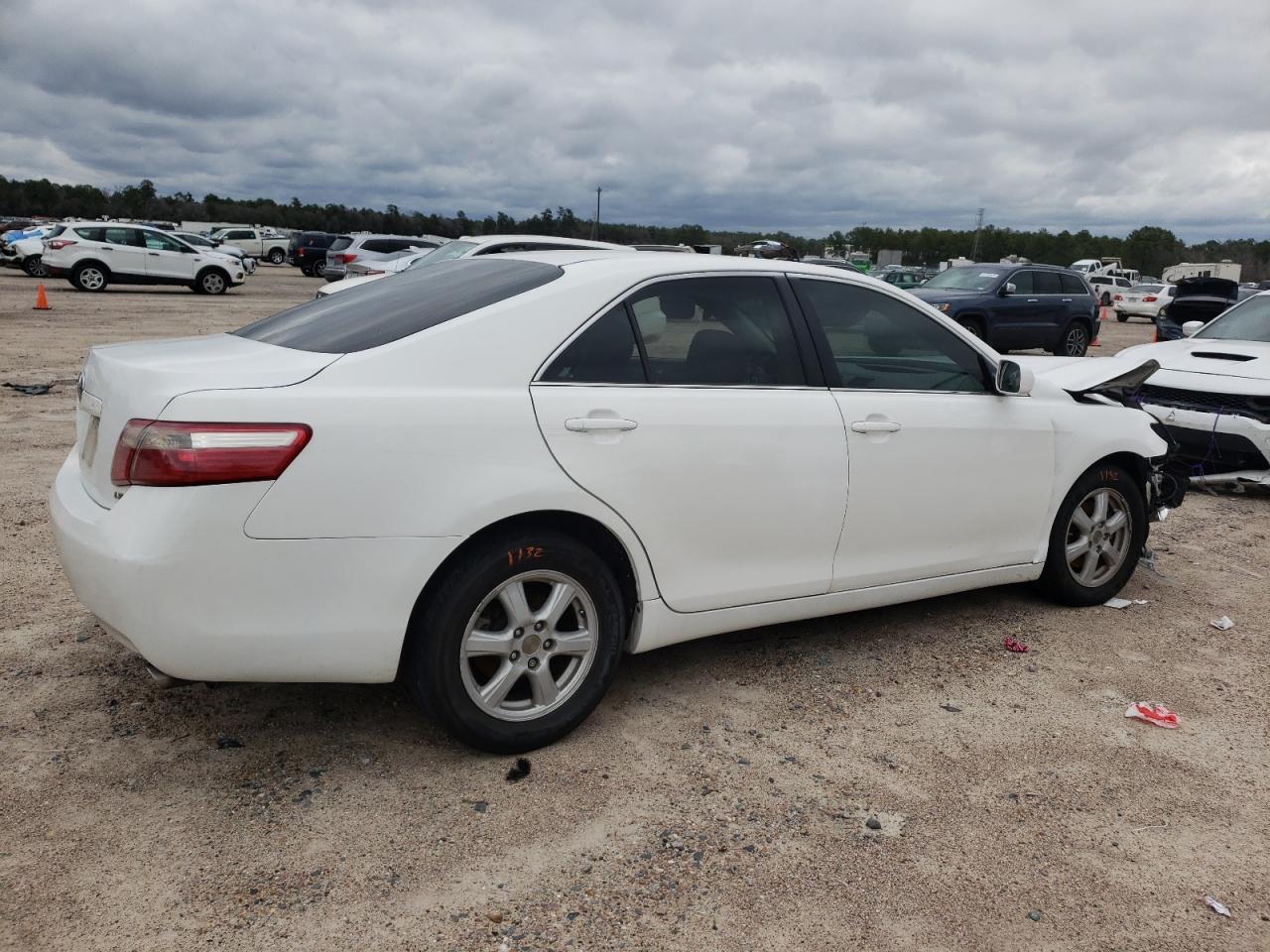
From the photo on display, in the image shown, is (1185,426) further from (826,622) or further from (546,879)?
(546,879)

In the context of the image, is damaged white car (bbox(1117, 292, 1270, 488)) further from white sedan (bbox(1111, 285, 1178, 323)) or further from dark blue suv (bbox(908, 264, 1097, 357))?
white sedan (bbox(1111, 285, 1178, 323))

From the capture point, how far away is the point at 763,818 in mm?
3133

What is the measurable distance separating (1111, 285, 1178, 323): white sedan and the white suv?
29.6 m

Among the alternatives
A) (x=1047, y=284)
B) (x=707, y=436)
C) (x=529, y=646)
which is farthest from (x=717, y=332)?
(x=1047, y=284)

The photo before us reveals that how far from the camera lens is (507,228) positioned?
82.1 m

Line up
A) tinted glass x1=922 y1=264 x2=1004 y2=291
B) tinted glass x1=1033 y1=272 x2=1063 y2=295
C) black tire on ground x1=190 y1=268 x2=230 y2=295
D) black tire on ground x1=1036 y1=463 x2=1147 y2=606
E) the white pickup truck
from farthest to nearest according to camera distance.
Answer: the white pickup truck → black tire on ground x1=190 y1=268 x2=230 y2=295 → tinted glass x1=1033 y1=272 x2=1063 y2=295 → tinted glass x1=922 y1=264 x2=1004 y2=291 → black tire on ground x1=1036 y1=463 x2=1147 y2=606

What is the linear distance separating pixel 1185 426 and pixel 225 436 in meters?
7.26

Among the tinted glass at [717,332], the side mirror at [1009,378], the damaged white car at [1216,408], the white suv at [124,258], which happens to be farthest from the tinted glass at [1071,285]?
the white suv at [124,258]

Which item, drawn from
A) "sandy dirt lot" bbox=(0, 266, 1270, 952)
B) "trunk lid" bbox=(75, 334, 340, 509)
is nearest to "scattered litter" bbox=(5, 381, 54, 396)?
"sandy dirt lot" bbox=(0, 266, 1270, 952)

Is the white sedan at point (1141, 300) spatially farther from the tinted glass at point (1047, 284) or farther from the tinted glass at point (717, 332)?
the tinted glass at point (717, 332)

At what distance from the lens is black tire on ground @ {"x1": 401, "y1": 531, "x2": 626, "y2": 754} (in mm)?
3137

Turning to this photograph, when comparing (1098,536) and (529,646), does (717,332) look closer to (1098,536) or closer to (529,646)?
(529,646)

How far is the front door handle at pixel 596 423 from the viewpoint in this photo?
131 inches

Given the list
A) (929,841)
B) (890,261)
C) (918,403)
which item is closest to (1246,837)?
(929,841)
